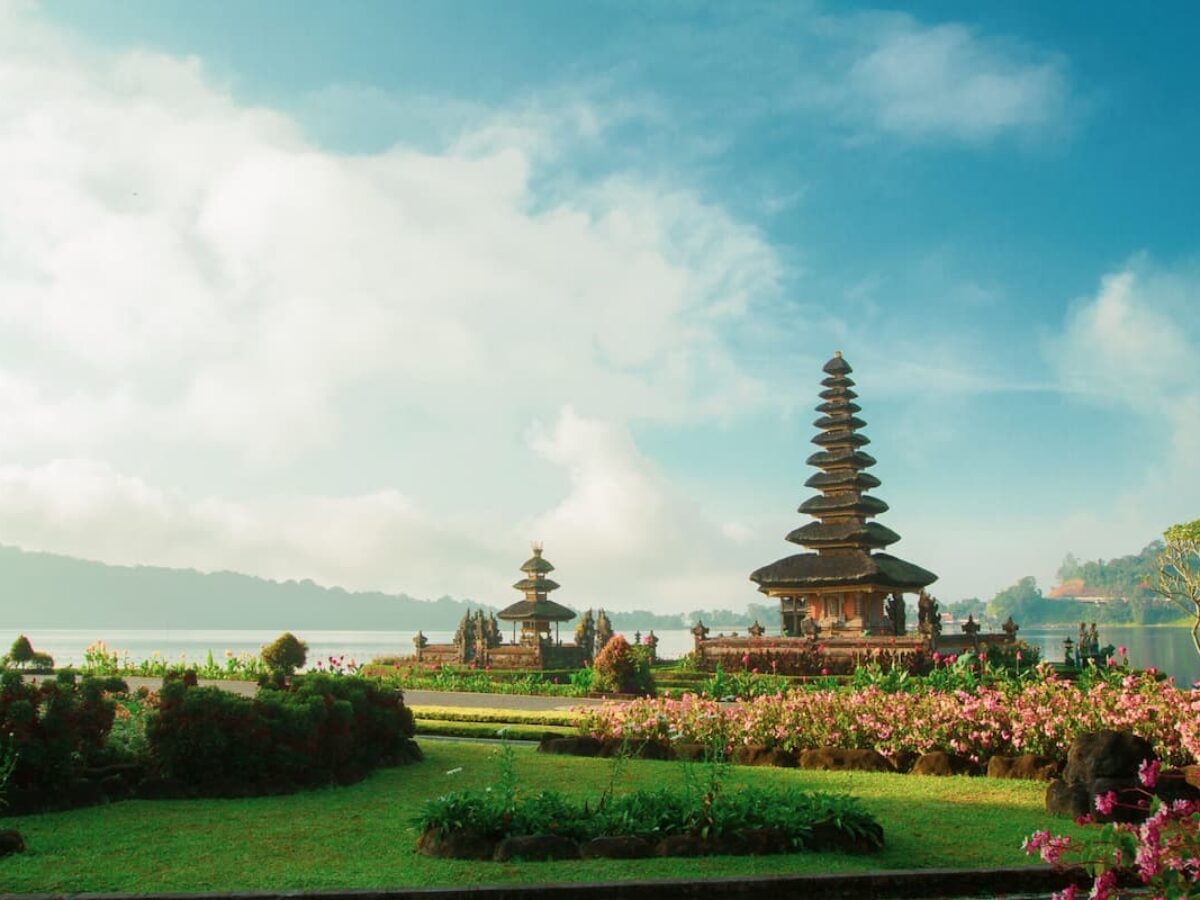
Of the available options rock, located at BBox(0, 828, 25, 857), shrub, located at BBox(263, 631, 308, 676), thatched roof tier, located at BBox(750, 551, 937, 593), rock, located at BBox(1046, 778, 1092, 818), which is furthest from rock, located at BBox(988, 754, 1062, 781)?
thatched roof tier, located at BBox(750, 551, 937, 593)

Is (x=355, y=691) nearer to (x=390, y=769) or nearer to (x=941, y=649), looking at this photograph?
(x=390, y=769)

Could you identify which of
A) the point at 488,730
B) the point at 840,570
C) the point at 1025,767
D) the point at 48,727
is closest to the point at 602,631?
the point at 840,570

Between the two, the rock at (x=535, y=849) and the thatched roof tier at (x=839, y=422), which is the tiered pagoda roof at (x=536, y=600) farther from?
the rock at (x=535, y=849)

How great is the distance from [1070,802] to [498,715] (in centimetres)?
1333

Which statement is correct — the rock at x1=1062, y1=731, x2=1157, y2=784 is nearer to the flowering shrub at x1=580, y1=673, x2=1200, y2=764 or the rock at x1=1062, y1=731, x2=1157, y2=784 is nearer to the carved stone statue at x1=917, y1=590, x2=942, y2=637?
the flowering shrub at x1=580, y1=673, x2=1200, y2=764

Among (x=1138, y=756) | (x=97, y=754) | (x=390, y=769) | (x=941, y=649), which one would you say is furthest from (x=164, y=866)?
(x=941, y=649)

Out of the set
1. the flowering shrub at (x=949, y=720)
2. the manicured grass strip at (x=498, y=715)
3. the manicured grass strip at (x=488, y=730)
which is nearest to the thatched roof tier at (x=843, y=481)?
the manicured grass strip at (x=498, y=715)

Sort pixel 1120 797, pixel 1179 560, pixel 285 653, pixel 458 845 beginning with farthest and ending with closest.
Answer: pixel 1179 560, pixel 285 653, pixel 1120 797, pixel 458 845

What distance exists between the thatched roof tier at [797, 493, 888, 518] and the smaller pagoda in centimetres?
1199

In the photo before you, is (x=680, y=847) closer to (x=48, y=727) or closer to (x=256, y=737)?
(x=256, y=737)

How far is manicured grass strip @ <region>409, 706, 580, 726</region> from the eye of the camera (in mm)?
20516

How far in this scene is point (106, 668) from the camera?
3628 cm

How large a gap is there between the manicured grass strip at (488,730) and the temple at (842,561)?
968 inches

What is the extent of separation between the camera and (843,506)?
156 feet
